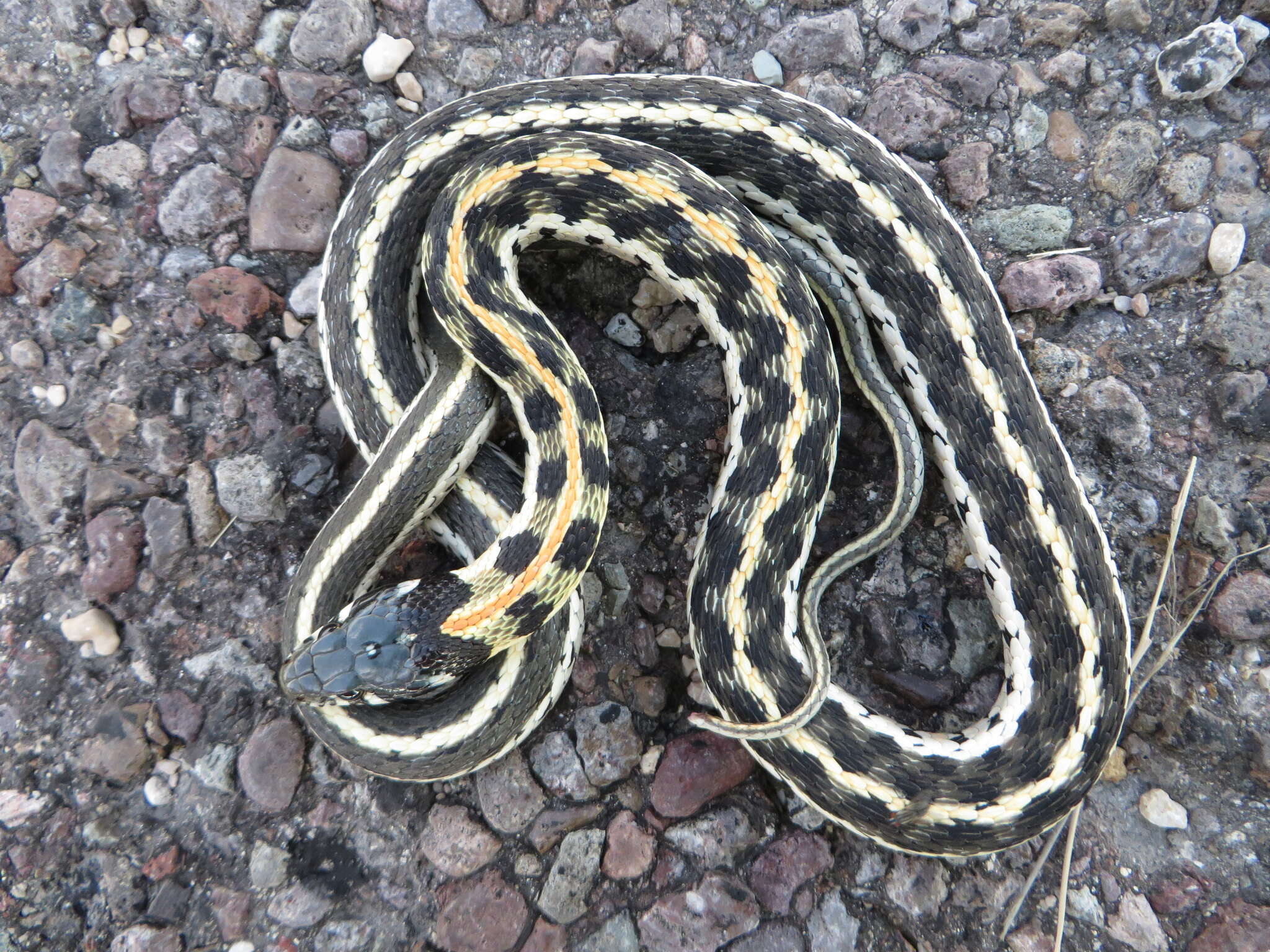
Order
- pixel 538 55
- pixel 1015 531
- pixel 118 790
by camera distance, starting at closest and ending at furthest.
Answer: pixel 1015 531 → pixel 118 790 → pixel 538 55

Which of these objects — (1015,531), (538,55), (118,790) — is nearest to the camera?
(1015,531)

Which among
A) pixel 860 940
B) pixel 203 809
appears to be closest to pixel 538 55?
pixel 203 809

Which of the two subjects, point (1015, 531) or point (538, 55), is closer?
point (1015, 531)

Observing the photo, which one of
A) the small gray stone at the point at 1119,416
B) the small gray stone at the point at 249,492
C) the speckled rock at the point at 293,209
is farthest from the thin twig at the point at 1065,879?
the speckled rock at the point at 293,209

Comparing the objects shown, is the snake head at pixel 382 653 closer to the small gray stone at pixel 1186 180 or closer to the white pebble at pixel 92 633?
the white pebble at pixel 92 633

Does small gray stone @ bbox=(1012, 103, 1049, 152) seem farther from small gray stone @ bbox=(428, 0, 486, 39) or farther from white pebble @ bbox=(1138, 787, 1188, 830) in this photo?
white pebble @ bbox=(1138, 787, 1188, 830)

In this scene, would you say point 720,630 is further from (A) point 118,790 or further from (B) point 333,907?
(A) point 118,790

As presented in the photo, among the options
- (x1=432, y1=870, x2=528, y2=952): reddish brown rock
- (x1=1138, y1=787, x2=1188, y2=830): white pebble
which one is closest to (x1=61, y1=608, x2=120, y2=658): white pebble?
(x1=432, y1=870, x2=528, y2=952): reddish brown rock
